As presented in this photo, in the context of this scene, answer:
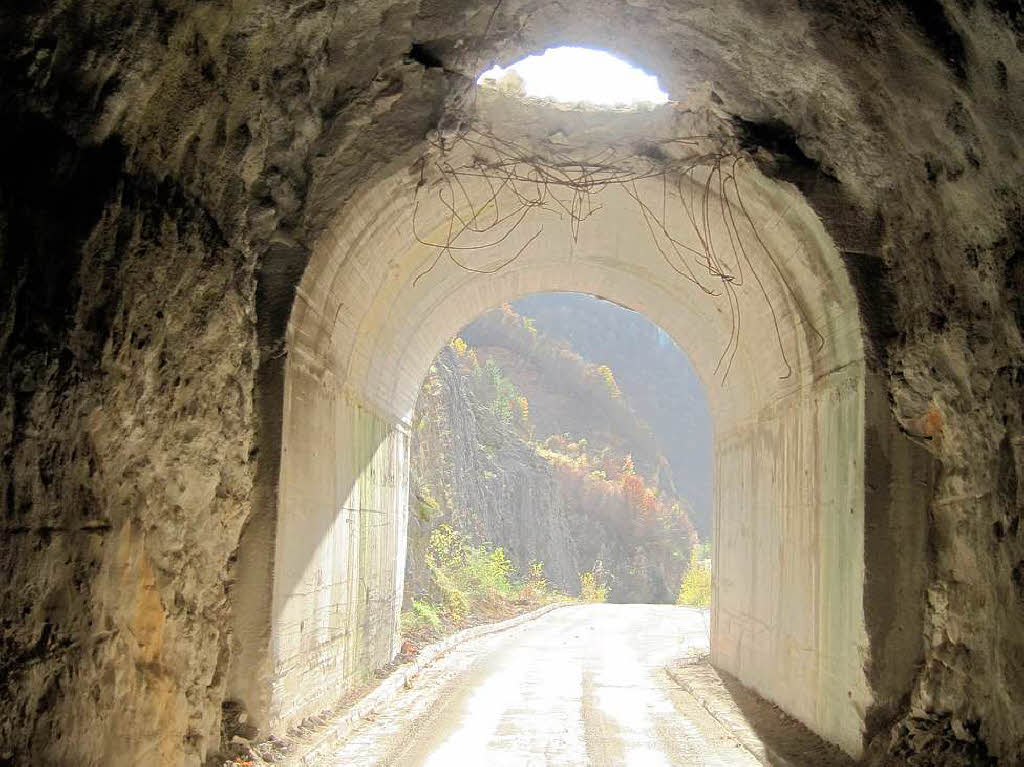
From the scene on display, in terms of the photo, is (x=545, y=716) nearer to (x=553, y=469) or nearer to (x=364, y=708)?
(x=364, y=708)

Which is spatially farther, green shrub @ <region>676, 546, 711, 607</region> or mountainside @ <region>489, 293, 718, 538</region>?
mountainside @ <region>489, 293, 718, 538</region>

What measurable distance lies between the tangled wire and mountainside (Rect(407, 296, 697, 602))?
33.5 ft

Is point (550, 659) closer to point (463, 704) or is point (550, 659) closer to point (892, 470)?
point (463, 704)

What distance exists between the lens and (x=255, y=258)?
19.1 ft

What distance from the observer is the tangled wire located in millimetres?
7016

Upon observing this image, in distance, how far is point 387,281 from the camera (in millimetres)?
8070

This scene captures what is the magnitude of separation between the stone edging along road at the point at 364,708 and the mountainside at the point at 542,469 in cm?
502

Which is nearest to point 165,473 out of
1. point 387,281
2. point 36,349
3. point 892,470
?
point 36,349

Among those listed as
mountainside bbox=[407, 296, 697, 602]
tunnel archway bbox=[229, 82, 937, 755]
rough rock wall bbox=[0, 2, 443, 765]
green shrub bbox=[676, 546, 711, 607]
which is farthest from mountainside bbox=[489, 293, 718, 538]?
rough rock wall bbox=[0, 2, 443, 765]

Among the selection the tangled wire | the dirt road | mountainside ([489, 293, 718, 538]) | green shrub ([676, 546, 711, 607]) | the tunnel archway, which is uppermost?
mountainside ([489, 293, 718, 538])

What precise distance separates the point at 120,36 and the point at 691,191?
498cm

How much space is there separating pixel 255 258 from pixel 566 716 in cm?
471

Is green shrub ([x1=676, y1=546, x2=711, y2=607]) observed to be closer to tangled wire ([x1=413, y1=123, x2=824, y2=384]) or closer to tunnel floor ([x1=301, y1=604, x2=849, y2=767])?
tunnel floor ([x1=301, y1=604, x2=849, y2=767])

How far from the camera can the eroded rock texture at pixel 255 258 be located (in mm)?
3336
